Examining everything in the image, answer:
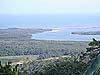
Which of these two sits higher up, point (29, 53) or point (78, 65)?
point (78, 65)

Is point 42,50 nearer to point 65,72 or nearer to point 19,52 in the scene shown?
point 19,52

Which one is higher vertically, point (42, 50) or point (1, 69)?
point (1, 69)

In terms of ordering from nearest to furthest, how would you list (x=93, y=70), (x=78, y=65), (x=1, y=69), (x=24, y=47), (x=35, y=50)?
(x=93, y=70) < (x=1, y=69) < (x=78, y=65) < (x=35, y=50) < (x=24, y=47)

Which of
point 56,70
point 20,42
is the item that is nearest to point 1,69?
point 56,70

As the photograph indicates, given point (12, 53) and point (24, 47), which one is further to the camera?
point (24, 47)

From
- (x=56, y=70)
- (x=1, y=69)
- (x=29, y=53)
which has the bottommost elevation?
(x=29, y=53)

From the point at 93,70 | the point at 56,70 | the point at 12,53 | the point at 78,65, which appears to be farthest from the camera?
the point at 12,53

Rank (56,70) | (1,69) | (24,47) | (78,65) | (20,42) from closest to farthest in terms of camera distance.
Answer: (1,69) → (78,65) → (56,70) → (24,47) → (20,42)

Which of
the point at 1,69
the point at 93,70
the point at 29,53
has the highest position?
the point at 93,70

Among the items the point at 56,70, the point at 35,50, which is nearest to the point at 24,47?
the point at 35,50

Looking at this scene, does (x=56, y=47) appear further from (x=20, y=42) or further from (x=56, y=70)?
(x=56, y=70)
